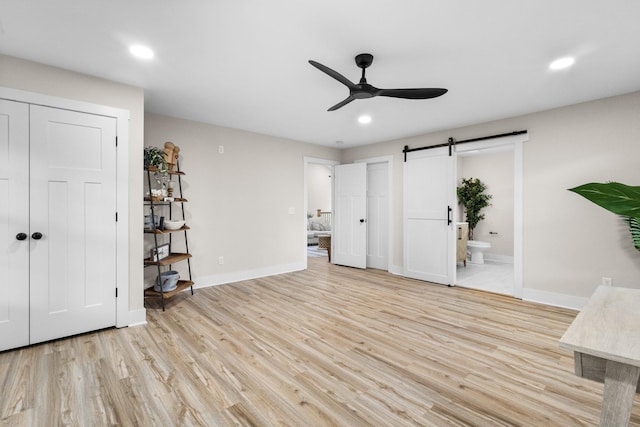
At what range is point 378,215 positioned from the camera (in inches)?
226

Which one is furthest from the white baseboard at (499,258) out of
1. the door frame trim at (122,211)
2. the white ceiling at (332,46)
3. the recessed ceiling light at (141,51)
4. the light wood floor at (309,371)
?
the recessed ceiling light at (141,51)

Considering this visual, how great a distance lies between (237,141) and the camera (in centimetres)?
467

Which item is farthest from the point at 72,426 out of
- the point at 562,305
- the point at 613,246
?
the point at 613,246

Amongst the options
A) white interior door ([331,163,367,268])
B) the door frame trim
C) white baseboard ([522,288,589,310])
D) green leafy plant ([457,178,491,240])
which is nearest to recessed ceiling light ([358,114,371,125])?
white interior door ([331,163,367,268])

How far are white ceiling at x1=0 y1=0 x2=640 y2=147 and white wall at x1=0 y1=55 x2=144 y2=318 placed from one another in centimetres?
10

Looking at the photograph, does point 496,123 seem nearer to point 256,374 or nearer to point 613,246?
point 613,246

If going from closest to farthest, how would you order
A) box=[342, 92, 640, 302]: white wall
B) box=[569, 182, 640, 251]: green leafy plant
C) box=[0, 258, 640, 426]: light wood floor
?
1. box=[569, 182, 640, 251]: green leafy plant
2. box=[0, 258, 640, 426]: light wood floor
3. box=[342, 92, 640, 302]: white wall

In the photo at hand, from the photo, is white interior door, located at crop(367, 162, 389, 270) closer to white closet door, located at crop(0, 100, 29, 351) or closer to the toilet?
the toilet

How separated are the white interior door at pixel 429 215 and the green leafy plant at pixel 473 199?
8.69 ft

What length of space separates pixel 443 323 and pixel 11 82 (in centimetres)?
446

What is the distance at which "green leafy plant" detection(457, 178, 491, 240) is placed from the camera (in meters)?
6.85

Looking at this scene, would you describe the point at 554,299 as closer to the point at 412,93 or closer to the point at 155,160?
the point at 412,93

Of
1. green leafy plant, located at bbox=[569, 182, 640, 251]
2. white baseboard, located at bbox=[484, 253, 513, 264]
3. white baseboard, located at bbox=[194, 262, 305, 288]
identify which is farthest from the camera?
white baseboard, located at bbox=[484, 253, 513, 264]

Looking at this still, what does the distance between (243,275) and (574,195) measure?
463 cm
